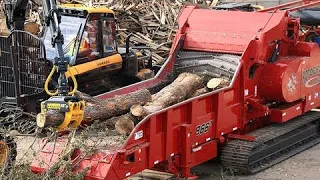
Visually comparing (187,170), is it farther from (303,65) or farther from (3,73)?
(3,73)

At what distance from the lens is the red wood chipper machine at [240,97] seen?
7645mm

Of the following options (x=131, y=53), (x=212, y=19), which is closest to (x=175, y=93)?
(x=212, y=19)

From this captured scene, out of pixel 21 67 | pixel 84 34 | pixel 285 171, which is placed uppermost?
pixel 84 34

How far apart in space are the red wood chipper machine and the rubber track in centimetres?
1

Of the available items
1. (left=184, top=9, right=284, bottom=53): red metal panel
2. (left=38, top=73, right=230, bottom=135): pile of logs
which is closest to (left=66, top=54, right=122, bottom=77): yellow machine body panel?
(left=184, top=9, right=284, bottom=53): red metal panel

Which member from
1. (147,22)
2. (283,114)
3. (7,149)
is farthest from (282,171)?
(147,22)

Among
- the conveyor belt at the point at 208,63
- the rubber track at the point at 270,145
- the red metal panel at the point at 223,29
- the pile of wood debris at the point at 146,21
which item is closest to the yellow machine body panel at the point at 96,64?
the conveyor belt at the point at 208,63

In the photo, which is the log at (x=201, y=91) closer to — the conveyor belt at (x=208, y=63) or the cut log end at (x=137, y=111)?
the conveyor belt at (x=208, y=63)

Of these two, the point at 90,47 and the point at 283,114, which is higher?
the point at 90,47

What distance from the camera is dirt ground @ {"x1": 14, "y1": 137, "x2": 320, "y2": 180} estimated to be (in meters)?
8.42

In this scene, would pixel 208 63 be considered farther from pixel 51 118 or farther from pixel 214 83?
pixel 51 118

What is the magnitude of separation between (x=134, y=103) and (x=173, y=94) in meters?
0.69

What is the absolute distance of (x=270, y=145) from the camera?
29.6 feet

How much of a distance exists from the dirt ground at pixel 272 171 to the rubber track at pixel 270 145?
11 centimetres
